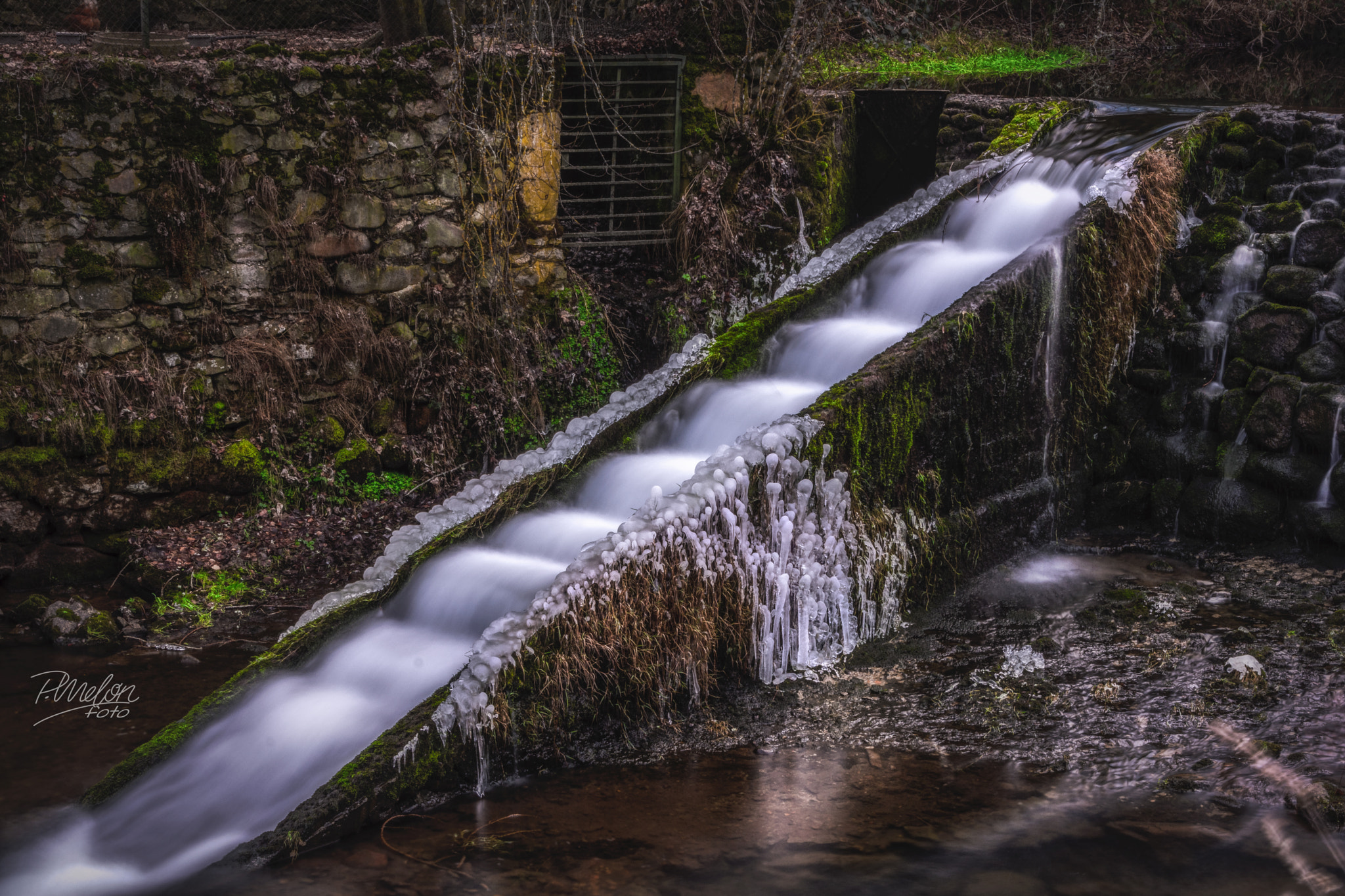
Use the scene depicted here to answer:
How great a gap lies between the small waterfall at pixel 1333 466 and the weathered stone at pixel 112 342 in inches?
295

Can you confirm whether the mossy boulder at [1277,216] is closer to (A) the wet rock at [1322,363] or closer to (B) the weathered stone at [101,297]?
(A) the wet rock at [1322,363]

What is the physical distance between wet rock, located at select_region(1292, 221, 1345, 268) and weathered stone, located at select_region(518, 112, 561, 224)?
17.2ft

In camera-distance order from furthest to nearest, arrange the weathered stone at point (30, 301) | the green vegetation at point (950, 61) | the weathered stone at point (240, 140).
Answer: the green vegetation at point (950, 61) → the weathered stone at point (240, 140) → the weathered stone at point (30, 301)

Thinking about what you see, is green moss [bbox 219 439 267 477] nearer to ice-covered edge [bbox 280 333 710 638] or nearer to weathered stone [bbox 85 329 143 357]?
weathered stone [bbox 85 329 143 357]

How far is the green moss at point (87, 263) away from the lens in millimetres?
6586

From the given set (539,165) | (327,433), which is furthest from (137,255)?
(539,165)

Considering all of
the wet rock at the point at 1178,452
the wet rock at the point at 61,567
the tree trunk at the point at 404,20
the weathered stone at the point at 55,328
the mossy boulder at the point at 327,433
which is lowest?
the wet rock at the point at 61,567

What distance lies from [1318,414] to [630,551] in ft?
14.8

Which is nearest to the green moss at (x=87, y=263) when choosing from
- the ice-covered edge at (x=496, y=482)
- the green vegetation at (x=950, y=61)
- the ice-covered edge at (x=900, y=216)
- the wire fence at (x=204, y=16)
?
the ice-covered edge at (x=496, y=482)

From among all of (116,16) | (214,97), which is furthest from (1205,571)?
(116,16)

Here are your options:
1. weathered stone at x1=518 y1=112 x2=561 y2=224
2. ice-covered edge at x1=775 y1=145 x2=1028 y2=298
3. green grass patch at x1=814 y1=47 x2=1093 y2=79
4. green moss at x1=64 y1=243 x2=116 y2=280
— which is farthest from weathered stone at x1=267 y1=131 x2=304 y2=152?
green grass patch at x1=814 y1=47 x2=1093 y2=79

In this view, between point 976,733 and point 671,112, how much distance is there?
5.83 meters

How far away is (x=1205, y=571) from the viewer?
6.22 m

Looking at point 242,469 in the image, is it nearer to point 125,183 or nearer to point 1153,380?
point 125,183
